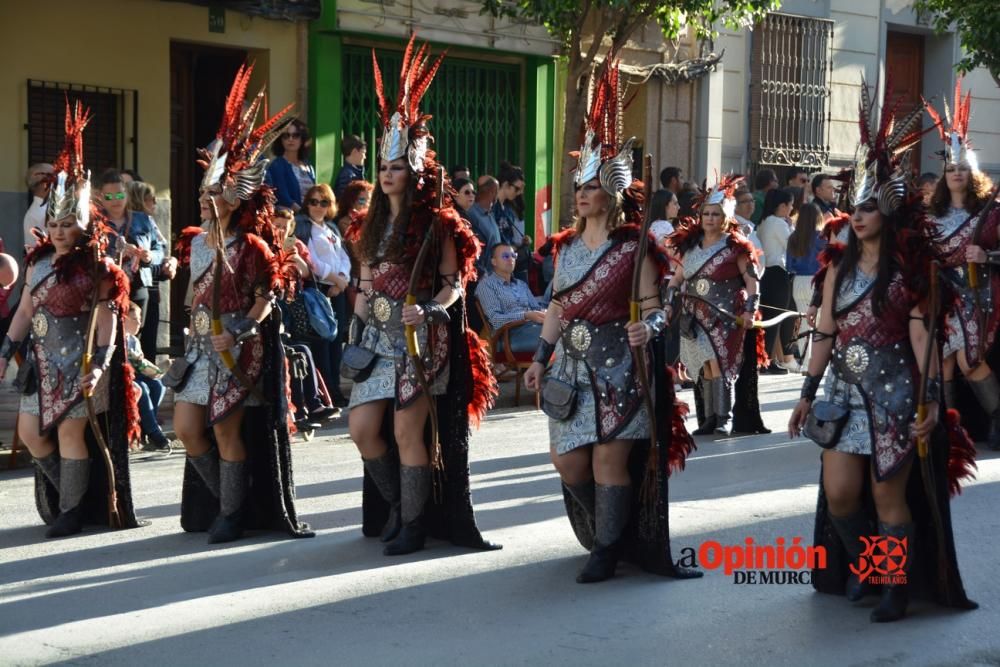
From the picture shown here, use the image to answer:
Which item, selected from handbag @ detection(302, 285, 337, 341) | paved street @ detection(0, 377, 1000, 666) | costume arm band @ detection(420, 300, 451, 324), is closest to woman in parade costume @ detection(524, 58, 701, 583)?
paved street @ detection(0, 377, 1000, 666)

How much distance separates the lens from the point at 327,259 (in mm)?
12656

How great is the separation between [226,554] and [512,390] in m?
6.95

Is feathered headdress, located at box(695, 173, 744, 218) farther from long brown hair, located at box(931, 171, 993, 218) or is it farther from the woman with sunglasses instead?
the woman with sunglasses

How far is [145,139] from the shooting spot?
15.4m

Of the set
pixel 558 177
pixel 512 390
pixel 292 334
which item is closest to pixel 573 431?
pixel 292 334

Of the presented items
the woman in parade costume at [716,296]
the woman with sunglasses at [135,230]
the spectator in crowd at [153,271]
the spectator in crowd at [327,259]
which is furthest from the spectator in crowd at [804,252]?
the woman with sunglasses at [135,230]

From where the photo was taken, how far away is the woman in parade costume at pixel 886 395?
20.9 ft

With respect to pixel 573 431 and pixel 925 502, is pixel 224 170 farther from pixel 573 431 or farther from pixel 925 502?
pixel 925 502

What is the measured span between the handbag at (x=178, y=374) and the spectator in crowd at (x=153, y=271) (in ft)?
12.4

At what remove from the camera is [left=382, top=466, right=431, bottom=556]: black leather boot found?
25.1ft

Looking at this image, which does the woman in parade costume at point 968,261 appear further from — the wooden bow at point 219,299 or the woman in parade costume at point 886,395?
the wooden bow at point 219,299

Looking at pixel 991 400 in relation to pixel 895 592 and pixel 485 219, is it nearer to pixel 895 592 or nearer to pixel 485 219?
pixel 485 219

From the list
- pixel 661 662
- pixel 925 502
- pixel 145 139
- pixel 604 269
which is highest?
pixel 145 139

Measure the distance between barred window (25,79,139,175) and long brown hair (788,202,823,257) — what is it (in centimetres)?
642
